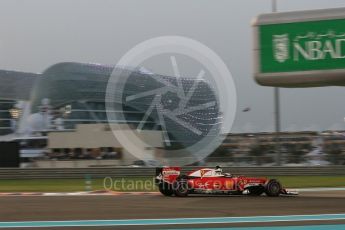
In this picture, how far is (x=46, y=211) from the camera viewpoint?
36.4 feet

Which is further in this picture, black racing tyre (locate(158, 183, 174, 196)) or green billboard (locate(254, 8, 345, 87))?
black racing tyre (locate(158, 183, 174, 196))

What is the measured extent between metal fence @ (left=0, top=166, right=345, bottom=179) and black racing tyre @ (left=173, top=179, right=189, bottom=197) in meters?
9.16

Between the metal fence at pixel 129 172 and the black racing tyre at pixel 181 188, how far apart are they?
916cm

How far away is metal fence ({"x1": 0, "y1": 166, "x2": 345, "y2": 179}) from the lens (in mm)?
24469

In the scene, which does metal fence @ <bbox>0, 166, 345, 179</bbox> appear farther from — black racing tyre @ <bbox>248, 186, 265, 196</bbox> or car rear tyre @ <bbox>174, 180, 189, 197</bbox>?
car rear tyre @ <bbox>174, 180, 189, 197</bbox>

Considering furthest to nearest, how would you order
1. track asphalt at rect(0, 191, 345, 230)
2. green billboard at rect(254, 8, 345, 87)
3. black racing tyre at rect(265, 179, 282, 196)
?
black racing tyre at rect(265, 179, 282, 196), track asphalt at rect(0, 191, 345, 230), green billboard at rect(254, 8, 345, 87)

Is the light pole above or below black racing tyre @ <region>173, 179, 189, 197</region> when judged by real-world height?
above

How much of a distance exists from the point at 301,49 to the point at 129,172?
18.8 m

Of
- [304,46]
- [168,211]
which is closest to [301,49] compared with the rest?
[304,46]

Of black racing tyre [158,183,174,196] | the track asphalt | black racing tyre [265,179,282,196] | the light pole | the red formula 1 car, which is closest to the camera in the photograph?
the track asphalt

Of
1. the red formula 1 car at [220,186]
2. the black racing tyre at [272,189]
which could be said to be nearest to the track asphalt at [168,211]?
the red formula 1 car at [220,186]

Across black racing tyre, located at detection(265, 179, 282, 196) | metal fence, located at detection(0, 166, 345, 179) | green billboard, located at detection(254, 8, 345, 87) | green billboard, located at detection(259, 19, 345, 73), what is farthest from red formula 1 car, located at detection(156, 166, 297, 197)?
metal fence, located at detection(0, 166, 345, 179)

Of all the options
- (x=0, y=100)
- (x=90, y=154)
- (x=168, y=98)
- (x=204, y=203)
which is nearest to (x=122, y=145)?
(x=90, y=154)

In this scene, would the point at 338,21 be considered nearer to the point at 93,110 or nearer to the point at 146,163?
the point at 146,163
